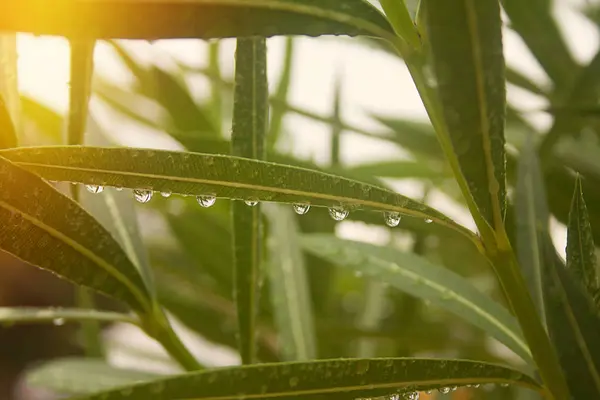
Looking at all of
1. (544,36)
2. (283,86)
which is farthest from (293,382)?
(283,86)

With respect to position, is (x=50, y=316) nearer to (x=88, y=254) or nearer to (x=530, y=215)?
(x=88, y=254)

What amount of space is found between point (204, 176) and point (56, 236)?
0.24 feet

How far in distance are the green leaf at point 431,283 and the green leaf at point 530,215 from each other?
2 cm

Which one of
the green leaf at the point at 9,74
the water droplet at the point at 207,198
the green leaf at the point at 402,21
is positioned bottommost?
the water droplet at the point at 207,198

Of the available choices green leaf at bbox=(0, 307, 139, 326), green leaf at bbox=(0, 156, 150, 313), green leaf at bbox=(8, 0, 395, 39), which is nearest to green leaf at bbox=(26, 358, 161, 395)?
green leaf at bbox=(0, 307, 139, 326)

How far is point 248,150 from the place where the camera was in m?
0.34

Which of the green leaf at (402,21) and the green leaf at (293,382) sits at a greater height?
the green leaf at (402,21)

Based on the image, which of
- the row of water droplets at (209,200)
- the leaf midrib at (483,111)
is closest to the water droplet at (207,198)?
the row of water droplets at (209,200)

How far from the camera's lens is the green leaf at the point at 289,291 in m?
0.51

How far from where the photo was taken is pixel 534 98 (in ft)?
2.06

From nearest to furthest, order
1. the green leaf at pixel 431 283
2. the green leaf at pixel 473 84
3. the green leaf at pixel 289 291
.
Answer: the green leaf at pixel 473 84, the green leaf at pixel 431 283, the green leaf at pixel 289 291

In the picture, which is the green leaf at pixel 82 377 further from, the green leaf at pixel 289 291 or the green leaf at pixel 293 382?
the green leaf at pixel 293 382

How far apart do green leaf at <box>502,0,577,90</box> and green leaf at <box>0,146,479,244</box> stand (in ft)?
1.04

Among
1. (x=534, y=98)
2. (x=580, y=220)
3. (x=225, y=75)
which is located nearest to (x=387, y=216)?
(x=580, y=220)
